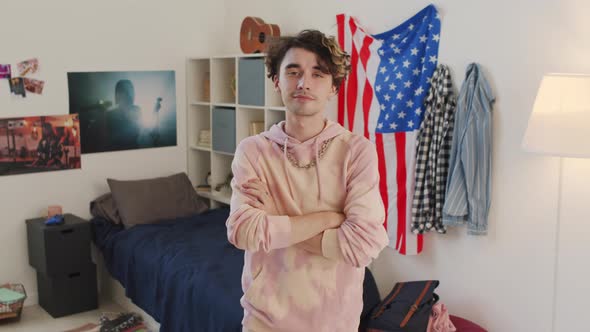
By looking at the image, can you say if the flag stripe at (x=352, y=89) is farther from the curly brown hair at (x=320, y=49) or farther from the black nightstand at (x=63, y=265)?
the curly brown hair at (x=320, y=49)

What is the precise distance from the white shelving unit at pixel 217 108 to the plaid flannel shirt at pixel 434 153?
121 cm

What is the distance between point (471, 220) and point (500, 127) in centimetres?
48

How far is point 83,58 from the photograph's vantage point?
14.3 feet

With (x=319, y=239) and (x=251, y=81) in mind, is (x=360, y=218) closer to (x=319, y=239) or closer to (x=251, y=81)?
(x=319, y=239)

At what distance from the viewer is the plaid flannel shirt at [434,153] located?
10.5 ft

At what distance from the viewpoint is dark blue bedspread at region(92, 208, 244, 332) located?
316 centimetres

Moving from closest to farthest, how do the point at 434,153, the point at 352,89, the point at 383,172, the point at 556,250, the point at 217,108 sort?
the point at 556,250 → the point at 434,153 → the point at 383,172 → the point at 352,89 → the point at 217,108

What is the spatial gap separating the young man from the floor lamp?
1232 millimetres

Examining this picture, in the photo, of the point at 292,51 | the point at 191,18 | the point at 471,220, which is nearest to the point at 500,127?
the point at 471,220

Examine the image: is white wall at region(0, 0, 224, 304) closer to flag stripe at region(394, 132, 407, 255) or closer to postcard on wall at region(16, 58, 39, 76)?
postcard on wall at region(16, 58, 39, 76)

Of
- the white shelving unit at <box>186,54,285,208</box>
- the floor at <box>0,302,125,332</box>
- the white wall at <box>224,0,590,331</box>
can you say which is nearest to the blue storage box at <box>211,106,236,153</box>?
the white shelving unit at <box>186,54,285,208</box>

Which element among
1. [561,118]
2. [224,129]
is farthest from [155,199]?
[561,118]

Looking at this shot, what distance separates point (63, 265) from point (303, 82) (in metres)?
3.03

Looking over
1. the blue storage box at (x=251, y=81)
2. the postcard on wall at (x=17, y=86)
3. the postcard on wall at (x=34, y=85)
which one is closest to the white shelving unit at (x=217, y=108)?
the blue storage box at (x=251, y=81)
